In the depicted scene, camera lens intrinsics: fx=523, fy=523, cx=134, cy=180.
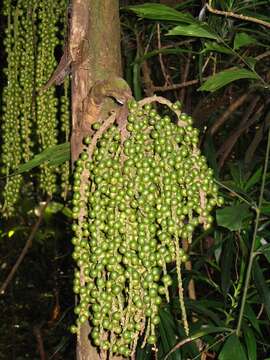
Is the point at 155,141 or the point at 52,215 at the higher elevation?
the point at 155,141

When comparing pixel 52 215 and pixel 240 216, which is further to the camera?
pixel 52 215

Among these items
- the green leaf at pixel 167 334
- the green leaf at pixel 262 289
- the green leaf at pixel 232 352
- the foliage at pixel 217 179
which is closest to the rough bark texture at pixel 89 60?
the foliage at pixel 217 179

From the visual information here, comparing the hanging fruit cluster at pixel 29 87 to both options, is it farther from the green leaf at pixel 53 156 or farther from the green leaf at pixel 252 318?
the green leaf at pixel 252 318

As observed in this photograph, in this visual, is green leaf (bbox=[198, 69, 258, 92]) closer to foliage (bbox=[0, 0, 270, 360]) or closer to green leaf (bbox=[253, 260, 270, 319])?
foliage (bbox=[0, 0, 270, 360])

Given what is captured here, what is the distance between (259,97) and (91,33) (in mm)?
1506

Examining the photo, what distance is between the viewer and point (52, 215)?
432 cm

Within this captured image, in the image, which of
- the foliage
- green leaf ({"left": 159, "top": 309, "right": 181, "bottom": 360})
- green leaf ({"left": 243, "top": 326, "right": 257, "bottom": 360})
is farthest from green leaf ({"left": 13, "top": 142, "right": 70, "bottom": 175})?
green leaf ({"left": 243, "top": 326, "right": 257, "bottom": 360})

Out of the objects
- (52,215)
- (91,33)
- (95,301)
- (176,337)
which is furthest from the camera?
(52,215)

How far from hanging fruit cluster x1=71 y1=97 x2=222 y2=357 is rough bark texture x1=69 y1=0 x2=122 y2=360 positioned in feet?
0.37

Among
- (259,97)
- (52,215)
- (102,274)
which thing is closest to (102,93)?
(102,274)

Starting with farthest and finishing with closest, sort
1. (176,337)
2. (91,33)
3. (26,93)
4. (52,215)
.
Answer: (52,215) < (26,93) < (176,337) < (91,33)

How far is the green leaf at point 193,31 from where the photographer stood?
110 cm

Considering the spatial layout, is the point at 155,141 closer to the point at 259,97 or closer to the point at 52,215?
the point at 259,97

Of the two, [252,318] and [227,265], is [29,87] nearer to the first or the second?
[227,265]
